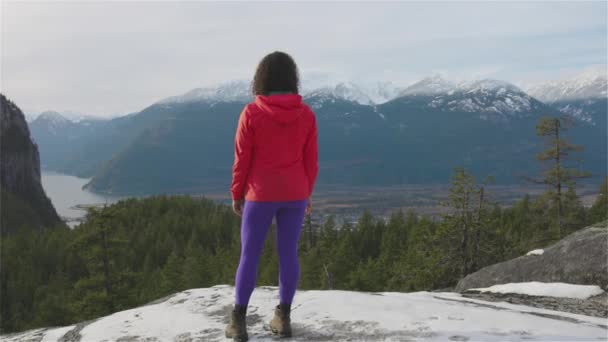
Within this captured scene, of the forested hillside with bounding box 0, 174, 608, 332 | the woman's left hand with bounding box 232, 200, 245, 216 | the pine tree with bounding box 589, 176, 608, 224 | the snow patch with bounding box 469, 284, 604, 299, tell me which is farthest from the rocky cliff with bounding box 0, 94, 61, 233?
the woman's left hand with bounding box 232, 200, 245, 216

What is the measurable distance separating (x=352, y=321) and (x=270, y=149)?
2495 millimetres

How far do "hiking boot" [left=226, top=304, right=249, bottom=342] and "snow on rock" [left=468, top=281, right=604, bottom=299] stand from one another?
5.73 m

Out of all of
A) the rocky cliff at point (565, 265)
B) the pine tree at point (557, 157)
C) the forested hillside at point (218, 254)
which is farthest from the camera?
the pine tree at point (557, 157)

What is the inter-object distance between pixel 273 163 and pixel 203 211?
117849mm

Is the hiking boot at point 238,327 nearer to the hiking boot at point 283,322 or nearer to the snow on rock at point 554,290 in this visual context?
the hiking boot at point 283,322

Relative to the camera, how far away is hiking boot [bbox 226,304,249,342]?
541cm

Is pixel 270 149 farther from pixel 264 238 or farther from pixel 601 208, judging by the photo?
pixel 601 208

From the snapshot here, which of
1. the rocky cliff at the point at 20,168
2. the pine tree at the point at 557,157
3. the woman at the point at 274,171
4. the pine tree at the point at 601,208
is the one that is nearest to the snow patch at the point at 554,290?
the woman at the point at 274,171

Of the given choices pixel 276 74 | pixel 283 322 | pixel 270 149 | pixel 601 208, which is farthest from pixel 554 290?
pixel 601 208

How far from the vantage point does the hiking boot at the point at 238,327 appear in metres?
5.41

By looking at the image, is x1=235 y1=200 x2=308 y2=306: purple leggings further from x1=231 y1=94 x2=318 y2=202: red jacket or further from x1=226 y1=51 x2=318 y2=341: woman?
x1=231 y1=94 x2=318 y2=202: red jacket

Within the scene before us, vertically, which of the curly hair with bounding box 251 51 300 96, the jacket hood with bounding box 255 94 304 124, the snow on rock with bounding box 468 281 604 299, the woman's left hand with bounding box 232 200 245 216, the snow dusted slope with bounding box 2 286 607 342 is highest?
the curly hair with bounding box 251 51 300 96

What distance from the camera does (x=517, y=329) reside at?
5.26 m

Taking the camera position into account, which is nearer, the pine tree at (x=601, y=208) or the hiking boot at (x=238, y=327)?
the hiking boot at (x=238, y=327)
